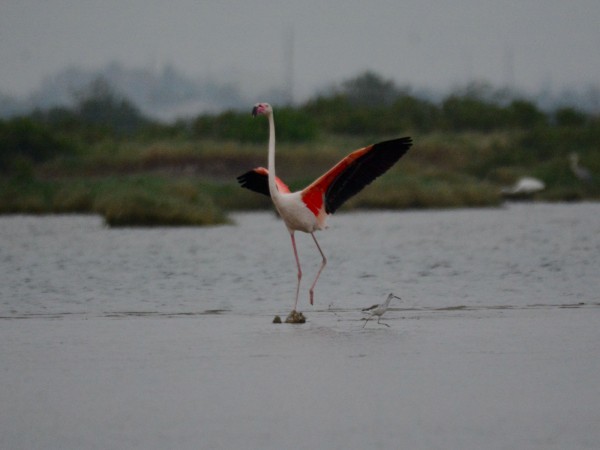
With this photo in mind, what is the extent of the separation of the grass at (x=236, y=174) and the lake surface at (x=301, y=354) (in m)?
8.22

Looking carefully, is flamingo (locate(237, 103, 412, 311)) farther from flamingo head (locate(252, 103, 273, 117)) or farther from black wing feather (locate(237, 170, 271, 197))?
black wing feather (locate(237, 170, 271, 197))

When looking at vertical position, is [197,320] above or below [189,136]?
below

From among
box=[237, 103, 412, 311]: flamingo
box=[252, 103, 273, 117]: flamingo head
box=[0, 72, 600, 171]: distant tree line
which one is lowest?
box=[237, 103, 412, 311]: flamingo

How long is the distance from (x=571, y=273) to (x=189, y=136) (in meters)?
35.8

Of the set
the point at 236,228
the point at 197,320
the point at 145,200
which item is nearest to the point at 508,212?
the point at 236,228

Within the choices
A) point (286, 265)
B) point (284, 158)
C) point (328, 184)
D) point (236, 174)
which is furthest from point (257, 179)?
point (236, 174)

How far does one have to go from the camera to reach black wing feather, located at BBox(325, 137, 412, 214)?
37.0 ft

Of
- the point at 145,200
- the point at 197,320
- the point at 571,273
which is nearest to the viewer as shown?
the point at 197,320

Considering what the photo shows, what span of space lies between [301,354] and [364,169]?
3.04m

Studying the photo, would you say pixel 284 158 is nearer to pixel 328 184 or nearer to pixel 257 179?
pixel 257 179

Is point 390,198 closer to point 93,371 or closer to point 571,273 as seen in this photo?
point 571,273

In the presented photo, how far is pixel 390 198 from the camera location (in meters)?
32.5

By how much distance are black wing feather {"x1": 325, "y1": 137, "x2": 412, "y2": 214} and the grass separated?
14.1 meters

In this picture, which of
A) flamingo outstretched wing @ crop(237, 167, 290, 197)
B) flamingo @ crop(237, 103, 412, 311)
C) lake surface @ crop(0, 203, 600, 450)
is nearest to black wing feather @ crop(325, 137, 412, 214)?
flamingo @ crop(237, 103, 412, 311)
